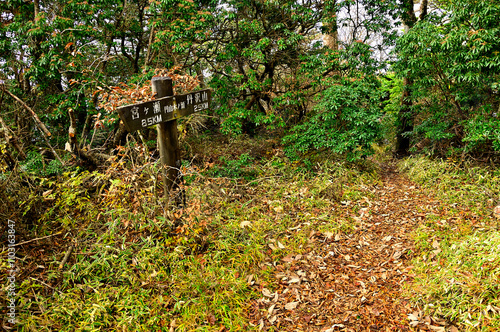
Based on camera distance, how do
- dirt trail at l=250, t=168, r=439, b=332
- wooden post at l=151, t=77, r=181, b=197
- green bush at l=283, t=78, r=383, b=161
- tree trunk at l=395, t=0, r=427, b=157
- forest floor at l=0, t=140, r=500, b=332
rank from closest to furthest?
forest floor at l=0, t=140, r=500, b=332 < dirt trail at l=250, t=168, r=439, b=332 < wooden post at l=151, t=77, r=181, b=197 < green bush at l=283, t=78, r=383, b=161 < tree trunk at l=395, t=0, r=427, b=157

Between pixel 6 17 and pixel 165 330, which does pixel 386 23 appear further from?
pixel 6 17

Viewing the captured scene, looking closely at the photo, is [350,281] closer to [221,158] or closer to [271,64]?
[221,158]

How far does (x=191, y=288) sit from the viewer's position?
3629 mm

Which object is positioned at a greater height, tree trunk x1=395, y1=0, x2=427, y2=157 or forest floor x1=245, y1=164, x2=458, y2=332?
tree trunk x1=395, y1=0, x2=427, y2=157

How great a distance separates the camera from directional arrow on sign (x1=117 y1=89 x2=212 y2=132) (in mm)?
3318

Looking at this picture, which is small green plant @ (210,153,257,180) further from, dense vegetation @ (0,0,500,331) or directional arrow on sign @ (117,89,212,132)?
directional arrow on sign @ (117,89,212,132)

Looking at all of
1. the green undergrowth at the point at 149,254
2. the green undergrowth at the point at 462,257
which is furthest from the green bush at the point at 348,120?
the green undergrowth at the point at 149,254

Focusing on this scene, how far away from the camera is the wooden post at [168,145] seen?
3.83 m

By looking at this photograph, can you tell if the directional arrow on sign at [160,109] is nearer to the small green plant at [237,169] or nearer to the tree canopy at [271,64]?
the tree canopy at [271,64]

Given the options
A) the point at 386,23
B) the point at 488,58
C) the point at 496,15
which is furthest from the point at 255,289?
the point at 386,23

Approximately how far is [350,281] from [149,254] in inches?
103

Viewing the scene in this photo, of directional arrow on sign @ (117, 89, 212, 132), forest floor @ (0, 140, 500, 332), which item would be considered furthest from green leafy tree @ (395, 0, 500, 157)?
directional arrow on sign @ (117, 89, 212, 132)

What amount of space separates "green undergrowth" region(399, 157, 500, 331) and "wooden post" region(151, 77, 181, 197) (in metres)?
3.29

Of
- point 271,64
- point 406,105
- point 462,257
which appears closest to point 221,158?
point 271,64
